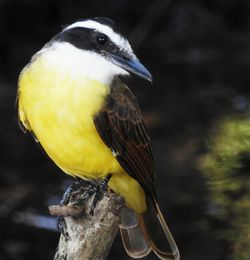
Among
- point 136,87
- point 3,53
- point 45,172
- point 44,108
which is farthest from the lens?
point 3,53

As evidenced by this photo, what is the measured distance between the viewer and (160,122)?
984 centimetres

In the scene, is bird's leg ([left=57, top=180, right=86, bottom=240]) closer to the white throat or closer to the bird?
the bird

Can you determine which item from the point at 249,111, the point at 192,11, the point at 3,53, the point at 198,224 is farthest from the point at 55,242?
the point at 192,11

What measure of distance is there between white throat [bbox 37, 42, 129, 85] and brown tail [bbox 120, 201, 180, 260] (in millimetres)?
765

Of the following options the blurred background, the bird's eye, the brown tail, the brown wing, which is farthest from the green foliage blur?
the bird's eye

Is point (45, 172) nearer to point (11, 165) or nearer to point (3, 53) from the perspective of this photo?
point (11, 165)

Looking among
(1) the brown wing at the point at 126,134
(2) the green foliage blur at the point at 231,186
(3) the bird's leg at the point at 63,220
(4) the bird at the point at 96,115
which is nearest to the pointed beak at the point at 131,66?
(4) the bird at the point at 96,115

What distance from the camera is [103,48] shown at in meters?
5.71

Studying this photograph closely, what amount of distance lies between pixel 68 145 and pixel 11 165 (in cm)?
373

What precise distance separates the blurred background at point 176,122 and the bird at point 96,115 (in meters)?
1.38

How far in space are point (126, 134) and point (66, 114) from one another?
1.55 ft

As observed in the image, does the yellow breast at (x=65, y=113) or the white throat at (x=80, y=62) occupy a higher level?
the white throat at (x=80, y=62)

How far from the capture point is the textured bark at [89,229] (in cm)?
521

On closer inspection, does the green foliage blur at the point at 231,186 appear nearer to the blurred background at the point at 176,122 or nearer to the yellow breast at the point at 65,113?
the blurred background at the point at 176,122
